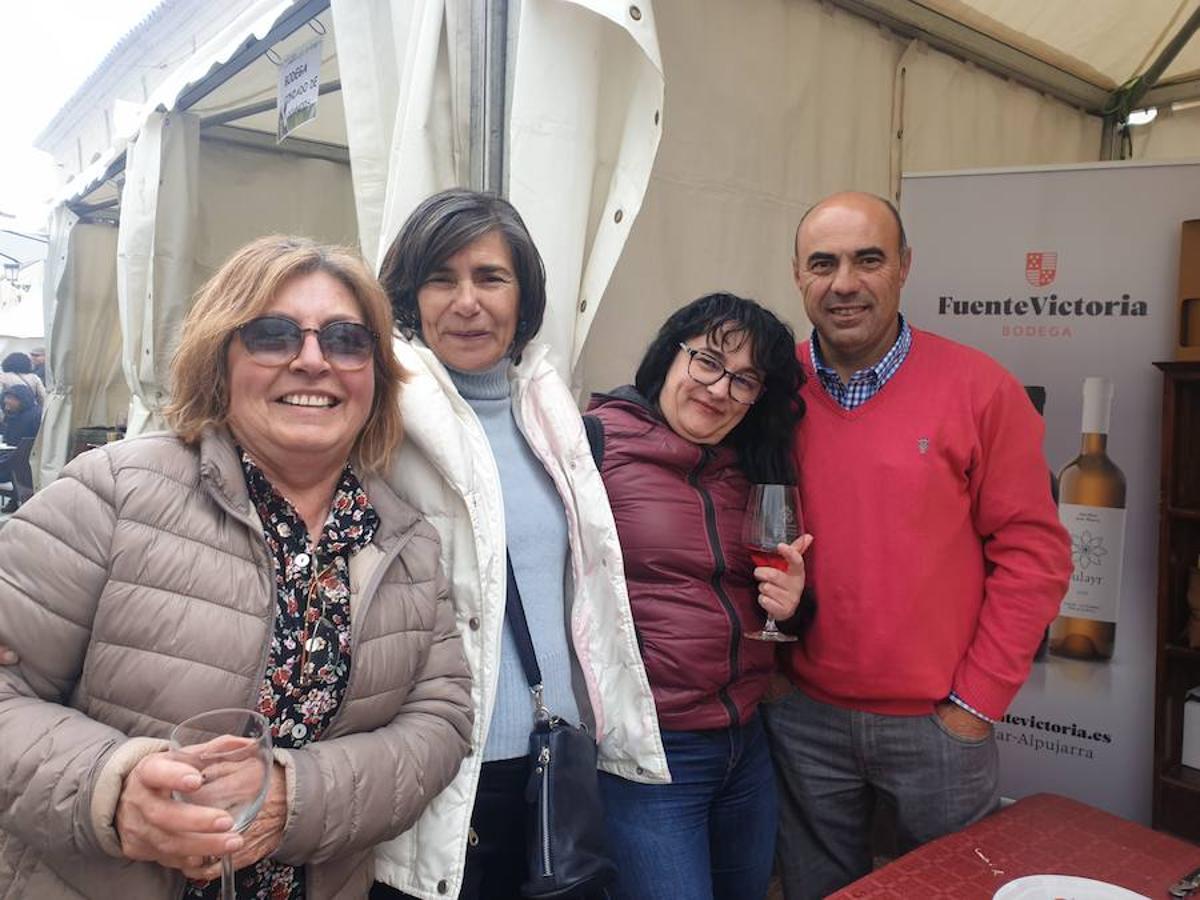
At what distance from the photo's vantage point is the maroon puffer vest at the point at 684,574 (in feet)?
5.52

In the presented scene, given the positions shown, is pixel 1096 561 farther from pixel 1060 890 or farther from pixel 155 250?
pixel 155 250

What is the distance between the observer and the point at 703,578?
172 centimetres

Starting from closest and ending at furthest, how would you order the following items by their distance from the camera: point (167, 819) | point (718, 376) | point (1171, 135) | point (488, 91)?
1. point (167, 819)
2. point (718, 376)
3. point (488, 91)
4. point (1171, 135)

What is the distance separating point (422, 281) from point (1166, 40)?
4.43 metres

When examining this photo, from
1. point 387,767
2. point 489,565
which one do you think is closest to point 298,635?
point 387,767

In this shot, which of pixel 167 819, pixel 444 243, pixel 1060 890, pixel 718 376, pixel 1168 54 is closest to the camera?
pixel 167 819

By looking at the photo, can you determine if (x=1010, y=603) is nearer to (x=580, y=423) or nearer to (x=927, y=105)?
(x=580, y=423)

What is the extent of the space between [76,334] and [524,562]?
5431mm

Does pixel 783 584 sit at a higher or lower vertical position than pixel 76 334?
lower

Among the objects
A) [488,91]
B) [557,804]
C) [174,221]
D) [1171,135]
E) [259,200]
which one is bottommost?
[557,804]

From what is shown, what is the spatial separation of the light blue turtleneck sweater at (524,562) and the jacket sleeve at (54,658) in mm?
636

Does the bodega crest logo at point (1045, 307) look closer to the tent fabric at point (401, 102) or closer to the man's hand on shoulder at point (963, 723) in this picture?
the man's hand on shoulder at point (963, 723)

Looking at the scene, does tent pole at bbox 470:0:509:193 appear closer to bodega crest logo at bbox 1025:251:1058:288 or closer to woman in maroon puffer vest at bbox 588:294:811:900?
woman in maroon puffer vest at bbox 588:294:811:900

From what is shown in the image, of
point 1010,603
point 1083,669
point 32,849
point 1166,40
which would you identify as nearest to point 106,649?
point 32,849
